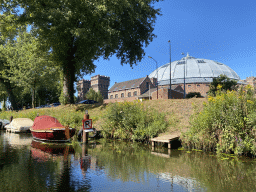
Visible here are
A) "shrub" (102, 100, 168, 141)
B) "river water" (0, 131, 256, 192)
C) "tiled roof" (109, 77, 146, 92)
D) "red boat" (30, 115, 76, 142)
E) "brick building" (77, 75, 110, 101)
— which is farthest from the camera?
"brick building" (77, 75, 110, 101)

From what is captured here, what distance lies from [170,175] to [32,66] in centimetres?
3396

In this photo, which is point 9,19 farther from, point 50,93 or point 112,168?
point 50,93

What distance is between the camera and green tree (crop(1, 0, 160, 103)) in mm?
21656

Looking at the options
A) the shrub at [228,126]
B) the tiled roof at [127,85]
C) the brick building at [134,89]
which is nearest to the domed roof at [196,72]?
the brick building at [134,89]

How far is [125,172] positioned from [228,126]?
6.28 metres

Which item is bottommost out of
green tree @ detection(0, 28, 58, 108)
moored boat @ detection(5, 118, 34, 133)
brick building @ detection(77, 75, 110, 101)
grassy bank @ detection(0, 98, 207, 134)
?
moored boat @ detection(5, 118, 34, 133)

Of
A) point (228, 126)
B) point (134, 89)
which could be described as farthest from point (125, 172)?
point (134, 89)

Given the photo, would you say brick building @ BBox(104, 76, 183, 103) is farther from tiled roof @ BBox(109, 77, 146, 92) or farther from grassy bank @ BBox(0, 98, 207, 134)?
grassy bank @ BBox(0, 98, 207, 134)

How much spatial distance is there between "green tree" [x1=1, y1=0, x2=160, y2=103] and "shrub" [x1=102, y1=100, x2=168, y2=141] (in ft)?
29.5

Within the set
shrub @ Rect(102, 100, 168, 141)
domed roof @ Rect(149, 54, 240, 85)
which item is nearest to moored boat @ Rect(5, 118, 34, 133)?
shrub @ Rect(102, 100, 168, 141)

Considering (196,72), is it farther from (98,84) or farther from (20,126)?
(20,126)

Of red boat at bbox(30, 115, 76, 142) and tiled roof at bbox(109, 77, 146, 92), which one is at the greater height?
tiled roof at bbox(109, 77, 146, 92)

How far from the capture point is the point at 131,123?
15828mm

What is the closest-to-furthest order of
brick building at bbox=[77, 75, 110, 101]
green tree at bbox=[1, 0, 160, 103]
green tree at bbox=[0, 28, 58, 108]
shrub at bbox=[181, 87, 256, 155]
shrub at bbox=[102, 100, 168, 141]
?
shrub at bbox=[181, 87, 256, 155]
shrub at bbox=[102, 100, 168, 141]
green tree at bbox=[1, 0, 160, 103]
green tree at bbox=[0, 28, 58, 108]
brick building at bbox=[77, 75, 110, 101]
